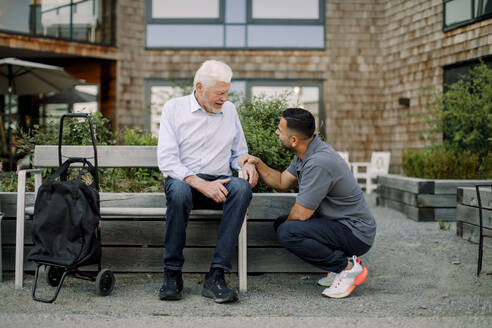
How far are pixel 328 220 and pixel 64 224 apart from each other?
5.04 ft

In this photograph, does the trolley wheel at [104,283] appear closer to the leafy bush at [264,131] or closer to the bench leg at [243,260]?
the bench leg at [243,260]

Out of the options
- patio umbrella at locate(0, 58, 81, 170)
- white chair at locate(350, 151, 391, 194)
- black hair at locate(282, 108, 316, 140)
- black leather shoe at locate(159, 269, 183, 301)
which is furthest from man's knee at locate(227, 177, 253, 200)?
white chair at locate(350, 151, 391, 194)

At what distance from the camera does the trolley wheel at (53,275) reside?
9.68ft

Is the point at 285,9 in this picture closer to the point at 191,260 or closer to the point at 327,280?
the point at 191,260

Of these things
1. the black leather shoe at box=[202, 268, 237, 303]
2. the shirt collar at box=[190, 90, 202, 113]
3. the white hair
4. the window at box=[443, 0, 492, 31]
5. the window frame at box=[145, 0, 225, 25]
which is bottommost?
the black leather shoe at box=[202, 268, 237, 303]

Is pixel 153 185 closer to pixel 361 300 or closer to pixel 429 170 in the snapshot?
pixel 361 300

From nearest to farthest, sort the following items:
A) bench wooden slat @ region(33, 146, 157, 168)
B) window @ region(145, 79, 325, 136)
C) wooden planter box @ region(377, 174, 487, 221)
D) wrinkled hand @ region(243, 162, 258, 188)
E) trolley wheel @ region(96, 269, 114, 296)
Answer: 1. trolley wheel @ region(96, 269, 114, 296)
2. wrinkled hand @ region(243, 162, 258, 188)
3. bench wooden slat @ region(33, 146, 157, 168)
4. wooden planter box @ region(377, 174, 487, 221)
5. window @ region(145, 79, 325, 136)

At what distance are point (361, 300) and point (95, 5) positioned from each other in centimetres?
Answer: 945

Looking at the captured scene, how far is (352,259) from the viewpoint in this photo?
2.93 m

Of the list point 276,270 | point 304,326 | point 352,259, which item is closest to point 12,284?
point 276,270

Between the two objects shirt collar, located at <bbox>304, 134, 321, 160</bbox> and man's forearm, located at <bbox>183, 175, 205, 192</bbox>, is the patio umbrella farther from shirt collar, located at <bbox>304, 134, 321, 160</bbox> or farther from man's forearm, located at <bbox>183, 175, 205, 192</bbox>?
shirt collar, located at <bbox>304, 134, 321, 160</bbox>

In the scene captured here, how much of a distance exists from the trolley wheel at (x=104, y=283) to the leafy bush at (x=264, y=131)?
1371 millimetres

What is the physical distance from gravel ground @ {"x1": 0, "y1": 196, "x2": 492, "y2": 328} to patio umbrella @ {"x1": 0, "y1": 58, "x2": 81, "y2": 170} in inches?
223

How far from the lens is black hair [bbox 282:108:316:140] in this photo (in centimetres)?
288
